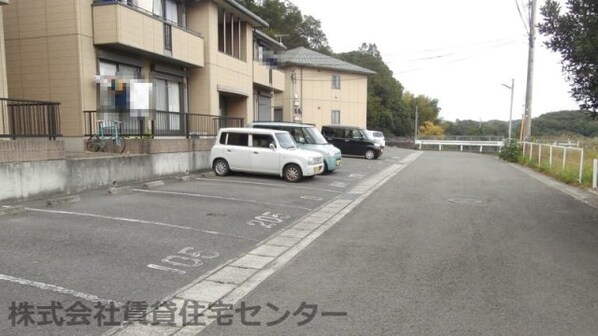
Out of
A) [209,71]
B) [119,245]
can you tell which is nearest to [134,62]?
[209,71]

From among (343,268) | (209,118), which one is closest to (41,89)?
(209,118)

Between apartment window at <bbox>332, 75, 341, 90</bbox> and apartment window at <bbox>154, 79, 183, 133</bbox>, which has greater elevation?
apartment window at <bbox>332, 75, 341, 90</bbox>

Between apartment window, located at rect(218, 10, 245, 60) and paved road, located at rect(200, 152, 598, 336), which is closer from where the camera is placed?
paved road, located at rect(200, 152, 598, 336)

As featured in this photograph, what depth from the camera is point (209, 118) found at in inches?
708

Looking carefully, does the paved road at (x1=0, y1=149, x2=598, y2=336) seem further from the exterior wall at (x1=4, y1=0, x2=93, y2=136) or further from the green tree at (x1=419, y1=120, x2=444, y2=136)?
the green tree at (x1=419, y1=120, x2=444, y2=136)

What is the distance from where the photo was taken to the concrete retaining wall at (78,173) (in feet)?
28.2

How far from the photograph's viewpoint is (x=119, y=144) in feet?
42.1

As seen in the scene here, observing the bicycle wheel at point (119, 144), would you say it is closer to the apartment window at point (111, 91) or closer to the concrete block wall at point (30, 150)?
the apartment window at point (111, 91)

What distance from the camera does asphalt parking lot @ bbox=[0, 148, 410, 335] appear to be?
4227 mm

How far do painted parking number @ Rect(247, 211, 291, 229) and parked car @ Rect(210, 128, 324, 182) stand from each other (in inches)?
190

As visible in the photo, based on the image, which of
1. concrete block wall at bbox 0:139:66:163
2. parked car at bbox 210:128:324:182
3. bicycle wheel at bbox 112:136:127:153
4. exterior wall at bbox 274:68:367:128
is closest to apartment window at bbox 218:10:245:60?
parked car at bbox 210:128:324:182

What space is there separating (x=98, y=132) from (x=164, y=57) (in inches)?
162

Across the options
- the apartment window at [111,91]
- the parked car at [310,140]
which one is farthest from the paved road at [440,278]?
the apartment window at [111,91]

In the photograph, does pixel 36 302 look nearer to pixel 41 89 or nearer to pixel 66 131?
pixel 66 131
